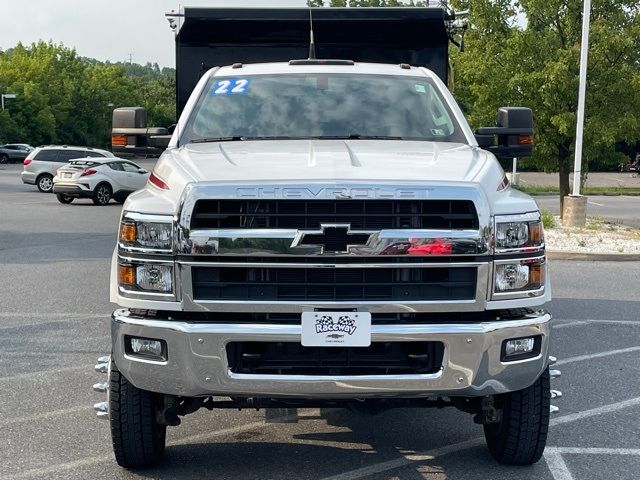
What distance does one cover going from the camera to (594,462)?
204 inches

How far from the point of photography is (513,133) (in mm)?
6492

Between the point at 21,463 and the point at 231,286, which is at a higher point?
the point at 231,286

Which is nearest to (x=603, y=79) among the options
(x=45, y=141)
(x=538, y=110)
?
(x=538, y=110)

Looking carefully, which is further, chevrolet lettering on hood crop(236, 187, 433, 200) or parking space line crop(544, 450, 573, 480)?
parking space line crop(544, 450, 573, 480)


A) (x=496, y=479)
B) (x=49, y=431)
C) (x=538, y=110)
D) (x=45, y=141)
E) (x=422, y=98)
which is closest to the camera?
(x=496, y=479)

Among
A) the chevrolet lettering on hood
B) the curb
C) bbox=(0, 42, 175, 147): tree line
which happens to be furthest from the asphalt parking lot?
bbox=(0, 42, 175, 147): tree line

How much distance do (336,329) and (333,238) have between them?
42 centimetres

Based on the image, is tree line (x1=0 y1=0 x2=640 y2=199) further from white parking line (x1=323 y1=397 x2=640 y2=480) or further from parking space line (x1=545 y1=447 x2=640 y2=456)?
parking space line (x1=545 y1=447 x2=640 y2=456)

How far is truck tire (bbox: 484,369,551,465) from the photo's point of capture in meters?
4.80

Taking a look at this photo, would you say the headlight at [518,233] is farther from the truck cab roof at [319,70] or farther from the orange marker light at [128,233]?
the truck cab roof at [319,70]

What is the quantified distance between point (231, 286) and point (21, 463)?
5.53 ft

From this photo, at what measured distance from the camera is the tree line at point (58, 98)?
81938 millimetres

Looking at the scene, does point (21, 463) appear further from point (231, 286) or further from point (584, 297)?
point (584, 297)

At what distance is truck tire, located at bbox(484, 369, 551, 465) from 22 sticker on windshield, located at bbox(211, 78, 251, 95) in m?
2.67
